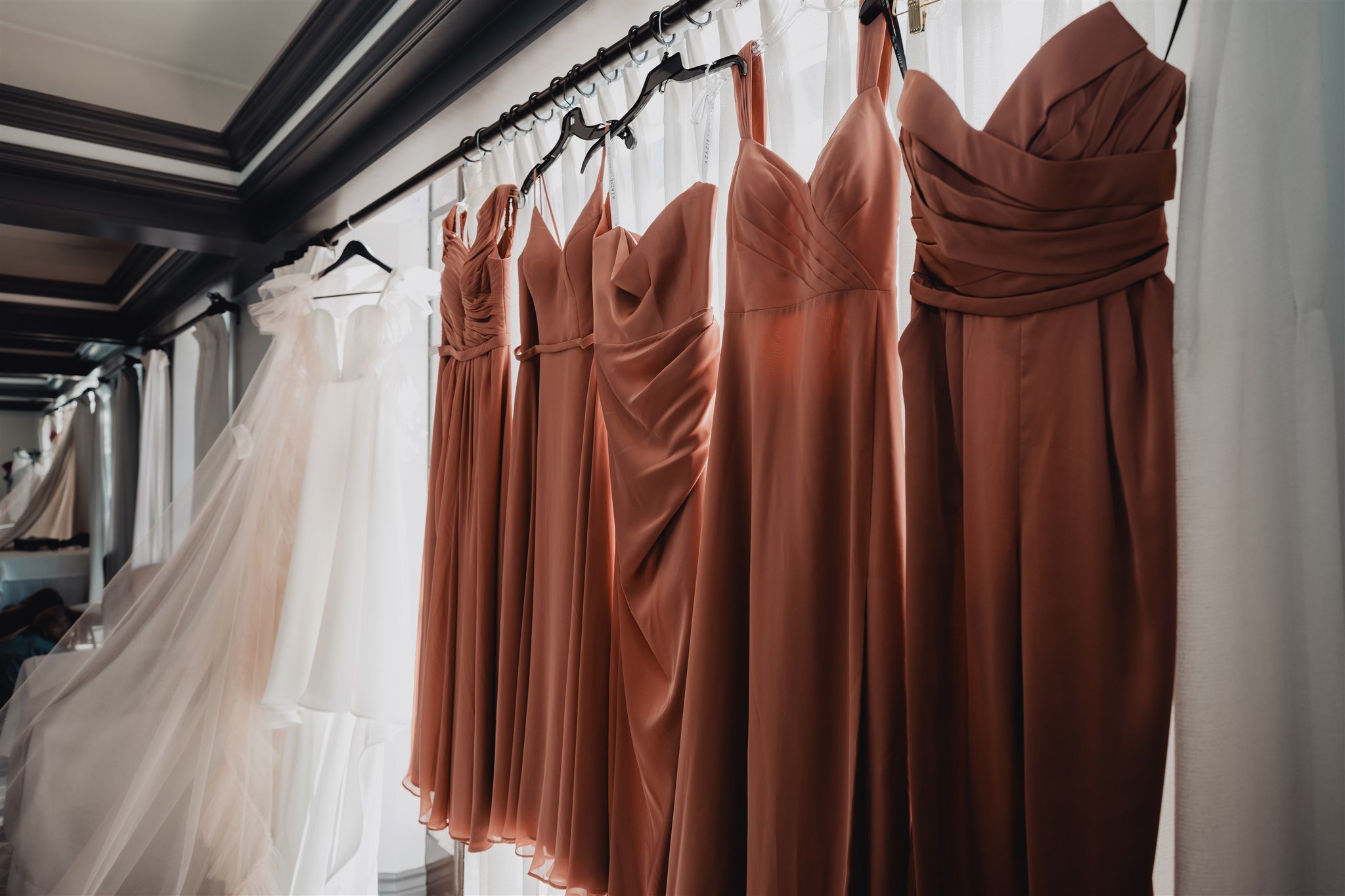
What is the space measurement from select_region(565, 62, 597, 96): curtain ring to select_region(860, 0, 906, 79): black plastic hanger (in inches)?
23.1

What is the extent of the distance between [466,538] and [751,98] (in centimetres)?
100

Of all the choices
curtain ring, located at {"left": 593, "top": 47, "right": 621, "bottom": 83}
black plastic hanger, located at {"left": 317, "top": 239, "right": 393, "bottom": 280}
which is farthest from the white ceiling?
curtain ring, located at {"left": 593, "top": 47, "right": 621, "bottom": 83}

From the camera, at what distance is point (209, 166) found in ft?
8.27

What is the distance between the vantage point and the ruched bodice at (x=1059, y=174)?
0.59m

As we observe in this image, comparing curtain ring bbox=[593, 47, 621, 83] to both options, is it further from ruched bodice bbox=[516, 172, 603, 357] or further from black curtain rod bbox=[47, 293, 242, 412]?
black curtain rod bbox=[47, 293, 242, 412]

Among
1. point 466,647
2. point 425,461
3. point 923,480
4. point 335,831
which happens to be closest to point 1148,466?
point 923,480

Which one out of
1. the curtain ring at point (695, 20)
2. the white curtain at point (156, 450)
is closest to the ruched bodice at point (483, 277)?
the curtain ring at point (695, 20)

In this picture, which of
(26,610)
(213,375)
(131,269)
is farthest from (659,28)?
(26,610)

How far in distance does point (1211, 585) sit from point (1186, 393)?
0.50ft

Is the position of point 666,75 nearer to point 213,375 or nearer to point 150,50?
point 150,50

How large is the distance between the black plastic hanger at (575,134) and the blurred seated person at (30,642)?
3.52 metres

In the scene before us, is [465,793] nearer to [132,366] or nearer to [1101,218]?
[1101,218]

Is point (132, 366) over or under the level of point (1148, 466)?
over

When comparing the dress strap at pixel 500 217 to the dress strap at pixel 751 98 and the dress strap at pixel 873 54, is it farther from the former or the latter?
the dress strap at pixel 873 54
